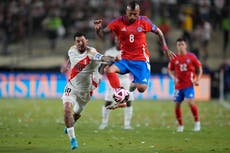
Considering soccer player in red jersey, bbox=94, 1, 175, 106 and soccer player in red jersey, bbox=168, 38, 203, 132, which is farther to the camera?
soccer player in red jersey, bbox=168, 38, 203, 132

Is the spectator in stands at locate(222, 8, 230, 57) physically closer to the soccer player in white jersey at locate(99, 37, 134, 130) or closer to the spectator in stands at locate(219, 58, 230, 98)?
the spectator in stands at locate(219, 58, 230, 98)

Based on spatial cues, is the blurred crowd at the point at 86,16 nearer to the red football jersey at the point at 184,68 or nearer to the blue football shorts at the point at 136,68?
the red football jersey at the point at 184,68

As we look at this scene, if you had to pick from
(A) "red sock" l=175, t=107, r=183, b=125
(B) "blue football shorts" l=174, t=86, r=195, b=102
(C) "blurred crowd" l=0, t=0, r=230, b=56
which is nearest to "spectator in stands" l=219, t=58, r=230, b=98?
(C) "blurred crowd" l=0, t=0, r=230, b=56

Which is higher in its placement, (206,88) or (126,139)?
(206,88)

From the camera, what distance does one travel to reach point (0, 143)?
16.7 m

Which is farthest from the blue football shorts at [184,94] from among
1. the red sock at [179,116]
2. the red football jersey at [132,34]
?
the red football jersey at [132,34]

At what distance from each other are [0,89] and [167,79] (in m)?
8.76

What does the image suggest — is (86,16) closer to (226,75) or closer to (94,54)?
(226,75)

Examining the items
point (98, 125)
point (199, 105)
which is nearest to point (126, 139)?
point (98, 125)

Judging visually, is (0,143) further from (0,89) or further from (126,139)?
(0,89)

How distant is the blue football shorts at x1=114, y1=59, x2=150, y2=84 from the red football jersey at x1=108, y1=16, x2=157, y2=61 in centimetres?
12

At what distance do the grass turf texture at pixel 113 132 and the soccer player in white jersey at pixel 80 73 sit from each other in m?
1.08

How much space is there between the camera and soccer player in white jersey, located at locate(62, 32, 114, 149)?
52.7 feet

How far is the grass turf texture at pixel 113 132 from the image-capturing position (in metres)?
16.0
